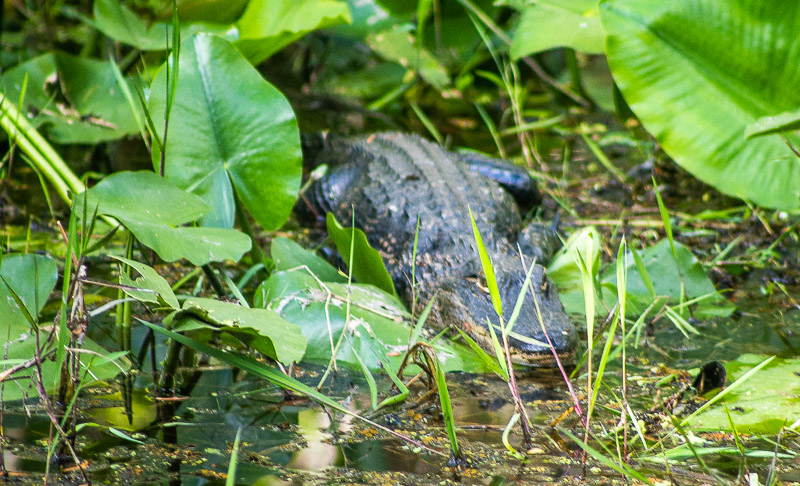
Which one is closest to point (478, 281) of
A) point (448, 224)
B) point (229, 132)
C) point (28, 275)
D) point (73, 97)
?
point (448, 224)

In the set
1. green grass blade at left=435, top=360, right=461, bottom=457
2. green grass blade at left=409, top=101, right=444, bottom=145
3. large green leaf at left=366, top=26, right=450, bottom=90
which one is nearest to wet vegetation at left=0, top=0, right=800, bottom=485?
green grass blade at left=435, top=360, right=461, bottom=457

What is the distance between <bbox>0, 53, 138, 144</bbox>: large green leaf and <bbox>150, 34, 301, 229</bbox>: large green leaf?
5.44 feet

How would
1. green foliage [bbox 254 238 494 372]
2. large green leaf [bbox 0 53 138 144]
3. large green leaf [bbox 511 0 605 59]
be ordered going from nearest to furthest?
green foliage [bbox 254 238 494 372], large green leaf [bbox 0 53 138 144], large green leaf [bbox 511 0 605 59]

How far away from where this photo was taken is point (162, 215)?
84.4 inches

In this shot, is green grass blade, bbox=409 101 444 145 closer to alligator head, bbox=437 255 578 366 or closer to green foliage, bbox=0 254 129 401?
alligator head, bbox=437 255 578 366

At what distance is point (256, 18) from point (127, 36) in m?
0.63

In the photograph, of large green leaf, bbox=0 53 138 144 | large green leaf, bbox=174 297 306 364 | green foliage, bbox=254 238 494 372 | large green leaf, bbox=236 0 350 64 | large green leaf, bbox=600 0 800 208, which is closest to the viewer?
large green leaf, bbox=174 297 306 364

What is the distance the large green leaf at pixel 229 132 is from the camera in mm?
2531

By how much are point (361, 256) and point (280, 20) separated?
161 centimetres

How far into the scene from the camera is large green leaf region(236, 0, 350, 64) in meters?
3.54

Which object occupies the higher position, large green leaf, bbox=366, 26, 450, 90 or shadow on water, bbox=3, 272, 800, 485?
large green leaf, bbox=366, 26, 450, 90

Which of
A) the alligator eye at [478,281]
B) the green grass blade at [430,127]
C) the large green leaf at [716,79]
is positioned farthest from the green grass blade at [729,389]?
the green grass blade at [430,127]

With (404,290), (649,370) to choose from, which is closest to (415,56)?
(404,290)

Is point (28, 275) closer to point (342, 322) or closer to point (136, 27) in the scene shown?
point (342, 322)
